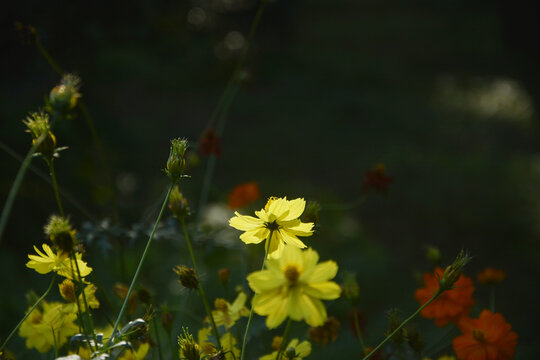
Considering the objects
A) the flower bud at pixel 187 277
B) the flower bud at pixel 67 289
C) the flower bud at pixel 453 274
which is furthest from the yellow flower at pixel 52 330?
the flower bud at pixel 453 274

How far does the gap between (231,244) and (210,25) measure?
3449 millimetres

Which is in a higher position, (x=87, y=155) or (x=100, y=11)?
(x=100, y=11)

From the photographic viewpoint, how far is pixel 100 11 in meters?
1.91

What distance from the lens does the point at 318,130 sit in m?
4.15

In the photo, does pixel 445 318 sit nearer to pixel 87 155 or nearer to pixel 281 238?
pixel 281 238

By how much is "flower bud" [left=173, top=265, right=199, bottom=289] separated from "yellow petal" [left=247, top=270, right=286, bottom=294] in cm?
14

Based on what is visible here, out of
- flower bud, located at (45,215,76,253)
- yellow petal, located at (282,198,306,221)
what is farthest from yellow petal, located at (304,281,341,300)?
flower bud, located at (45,215,76,253)

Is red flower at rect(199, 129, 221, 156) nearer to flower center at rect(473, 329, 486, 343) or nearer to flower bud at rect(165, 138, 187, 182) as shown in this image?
flower bud at rect(165, 138, 187, 182)

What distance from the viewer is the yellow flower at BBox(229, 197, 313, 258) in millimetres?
530

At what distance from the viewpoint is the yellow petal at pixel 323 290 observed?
415mm

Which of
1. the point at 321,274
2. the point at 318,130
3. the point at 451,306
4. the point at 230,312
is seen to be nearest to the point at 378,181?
the point at 451,306

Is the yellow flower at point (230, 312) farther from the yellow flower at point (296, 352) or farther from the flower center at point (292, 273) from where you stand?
the flower center at point (292, 273)

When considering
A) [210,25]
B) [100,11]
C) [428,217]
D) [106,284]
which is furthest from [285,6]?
[106,284]

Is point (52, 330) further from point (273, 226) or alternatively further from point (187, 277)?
point (273, 226)
